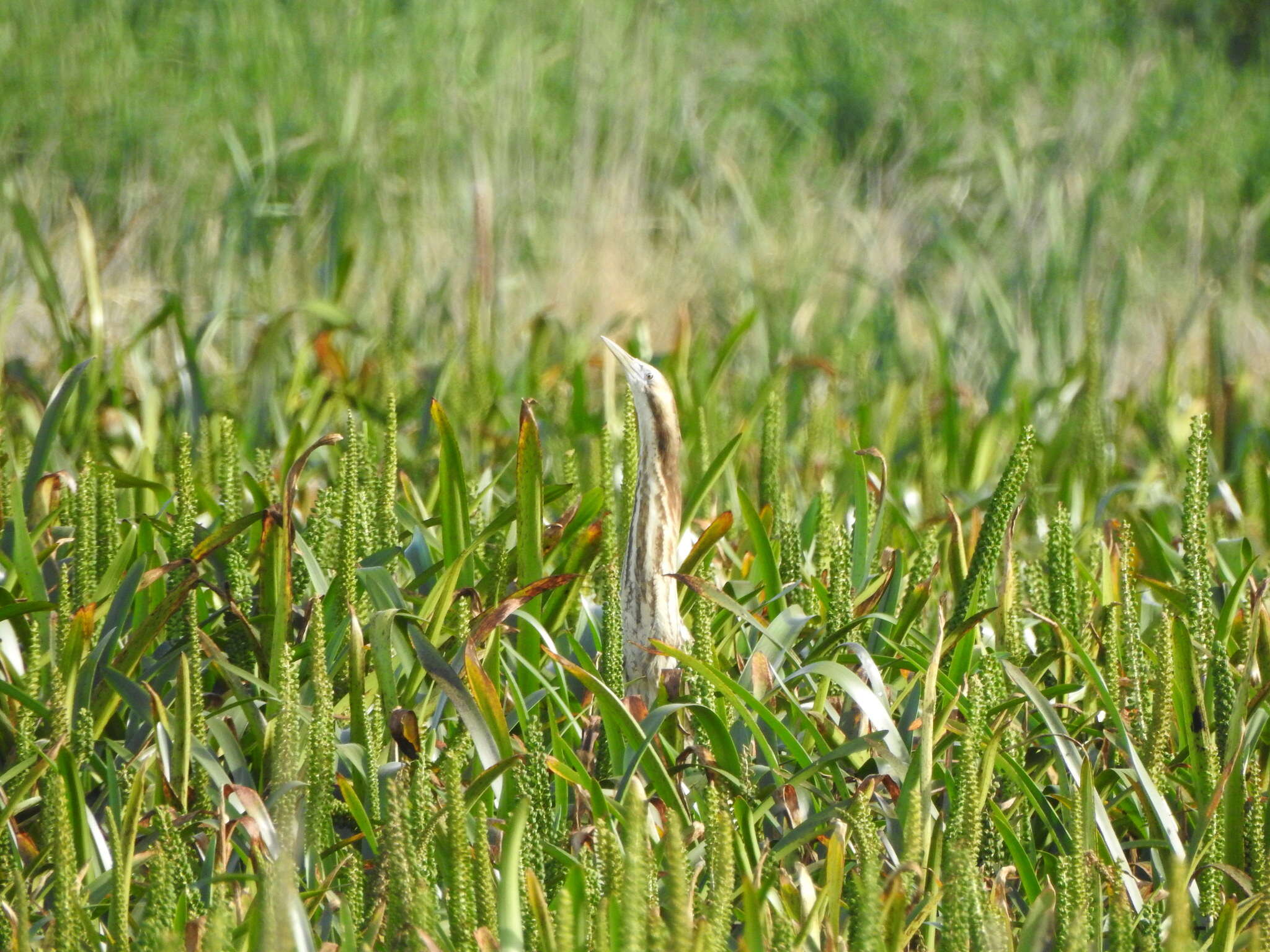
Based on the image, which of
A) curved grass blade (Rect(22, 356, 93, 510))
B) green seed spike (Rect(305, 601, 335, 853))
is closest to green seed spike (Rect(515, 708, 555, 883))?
green seed spike (Rect(305, 601, 335, 853))

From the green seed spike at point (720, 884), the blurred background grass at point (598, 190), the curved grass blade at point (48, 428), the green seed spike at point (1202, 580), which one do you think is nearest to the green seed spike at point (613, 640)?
the green seed spike at point (720, 884)

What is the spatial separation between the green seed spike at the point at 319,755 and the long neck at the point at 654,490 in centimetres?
53

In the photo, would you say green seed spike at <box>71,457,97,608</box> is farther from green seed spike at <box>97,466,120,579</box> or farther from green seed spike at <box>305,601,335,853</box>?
green seed spike at <box>305,601,335,853</box>

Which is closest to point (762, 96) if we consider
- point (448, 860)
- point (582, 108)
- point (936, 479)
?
point (582, 108)

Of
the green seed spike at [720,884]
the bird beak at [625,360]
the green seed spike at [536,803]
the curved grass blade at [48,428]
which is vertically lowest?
the green seed spike at [536,803]

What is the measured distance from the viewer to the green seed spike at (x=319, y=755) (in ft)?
5.51

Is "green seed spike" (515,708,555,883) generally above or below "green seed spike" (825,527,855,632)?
below

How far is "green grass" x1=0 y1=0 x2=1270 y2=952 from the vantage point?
163cm

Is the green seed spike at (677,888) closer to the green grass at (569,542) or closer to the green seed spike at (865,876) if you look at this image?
the green grass at (569,542)

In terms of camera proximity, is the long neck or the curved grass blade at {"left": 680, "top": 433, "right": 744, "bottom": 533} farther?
Answer: the curved grass blade at {"left": 680, "top": 433, "right": 744, "bottom": 533}

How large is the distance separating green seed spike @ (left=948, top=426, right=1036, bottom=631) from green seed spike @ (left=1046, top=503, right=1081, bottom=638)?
0.15 meters

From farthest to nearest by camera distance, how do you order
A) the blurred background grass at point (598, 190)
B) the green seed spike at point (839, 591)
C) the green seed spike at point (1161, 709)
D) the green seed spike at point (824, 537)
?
the blurred background grass at point (598, 190), the green seed spike at point (824, 537), the green seed spike at point (839, 591), the green seed spike at point (1161, 709)

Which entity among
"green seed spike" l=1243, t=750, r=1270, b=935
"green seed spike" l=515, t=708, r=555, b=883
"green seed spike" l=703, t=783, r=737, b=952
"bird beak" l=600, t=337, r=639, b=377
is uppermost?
"bird beak" l=600, t=337, r=639, b=377

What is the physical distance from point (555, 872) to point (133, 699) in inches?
24.6
